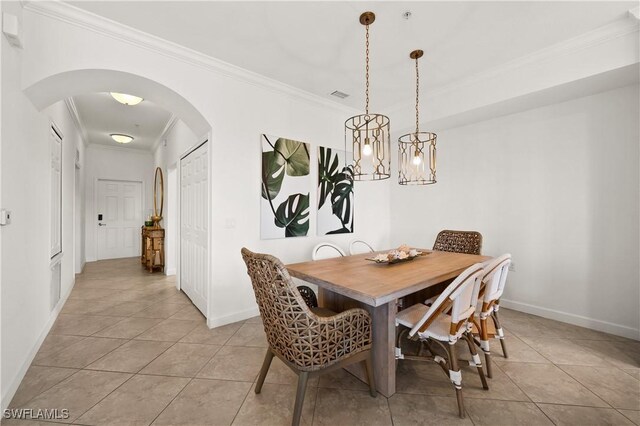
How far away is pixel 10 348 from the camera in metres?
1.75

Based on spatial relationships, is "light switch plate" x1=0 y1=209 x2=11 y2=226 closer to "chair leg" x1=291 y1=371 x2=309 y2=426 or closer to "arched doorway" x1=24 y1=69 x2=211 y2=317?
"arched doorway" x1=24 y1=69 x2=211 y2=317

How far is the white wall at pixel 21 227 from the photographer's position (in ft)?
5.53

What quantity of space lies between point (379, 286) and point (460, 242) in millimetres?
2109

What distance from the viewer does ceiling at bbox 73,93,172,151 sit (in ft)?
13.2

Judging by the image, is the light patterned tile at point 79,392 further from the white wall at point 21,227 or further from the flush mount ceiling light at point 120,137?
the flush mount ceiling light at point 120,137

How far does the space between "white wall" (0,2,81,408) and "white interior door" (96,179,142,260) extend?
452 cm

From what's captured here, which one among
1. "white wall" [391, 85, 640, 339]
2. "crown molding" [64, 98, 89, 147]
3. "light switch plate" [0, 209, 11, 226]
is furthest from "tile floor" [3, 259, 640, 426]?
"crown molding" [64, 98, 89, 147]

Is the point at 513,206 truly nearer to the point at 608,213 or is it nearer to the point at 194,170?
the point at 608,213

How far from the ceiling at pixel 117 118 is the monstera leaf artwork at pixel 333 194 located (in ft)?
8.45

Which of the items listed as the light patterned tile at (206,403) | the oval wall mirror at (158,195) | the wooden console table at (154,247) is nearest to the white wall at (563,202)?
the light patterned tile at (206,403)

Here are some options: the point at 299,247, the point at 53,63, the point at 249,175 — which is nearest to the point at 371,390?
the point at 299,247

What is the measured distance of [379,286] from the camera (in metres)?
1.62

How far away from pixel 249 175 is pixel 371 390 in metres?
2.34

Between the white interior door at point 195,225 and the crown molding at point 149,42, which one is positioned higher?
the crown molding at point 149,42
